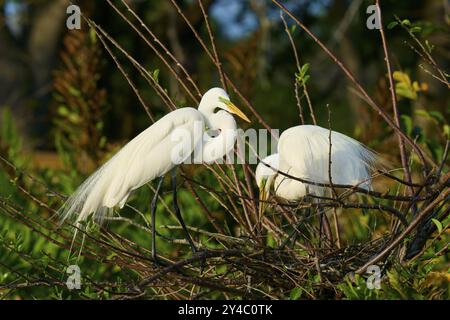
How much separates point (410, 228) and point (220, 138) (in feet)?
1.85

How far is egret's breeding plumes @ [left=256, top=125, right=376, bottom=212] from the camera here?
7.70ft

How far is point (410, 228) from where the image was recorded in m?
1.78

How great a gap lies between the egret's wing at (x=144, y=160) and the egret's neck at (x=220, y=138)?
4 centimetres

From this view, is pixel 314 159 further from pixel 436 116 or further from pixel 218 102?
pixel 436 116

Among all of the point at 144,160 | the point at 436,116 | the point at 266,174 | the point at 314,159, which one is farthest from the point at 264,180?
the point at 436,116

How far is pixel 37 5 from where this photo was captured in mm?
8492

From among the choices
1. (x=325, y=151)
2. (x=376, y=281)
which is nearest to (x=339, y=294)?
(x=376, y=281)

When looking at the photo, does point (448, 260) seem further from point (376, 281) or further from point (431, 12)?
point (431, 12)

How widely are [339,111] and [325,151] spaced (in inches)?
510

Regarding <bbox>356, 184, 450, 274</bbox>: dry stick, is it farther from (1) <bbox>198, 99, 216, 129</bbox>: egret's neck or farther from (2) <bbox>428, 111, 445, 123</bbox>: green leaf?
(2) <bbox>428, 111, 445, 123</bbox>: green leaf

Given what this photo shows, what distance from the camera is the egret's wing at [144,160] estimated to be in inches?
83.1

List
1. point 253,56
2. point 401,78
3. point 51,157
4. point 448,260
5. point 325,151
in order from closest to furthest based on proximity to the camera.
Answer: point 325,151 → point 401,78 → point 448,260 → point 253,56 → point 51,157

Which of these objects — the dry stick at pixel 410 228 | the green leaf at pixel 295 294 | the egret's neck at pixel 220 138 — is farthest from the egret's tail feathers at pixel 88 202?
the dry stick at pixel 410 228
